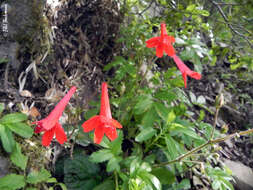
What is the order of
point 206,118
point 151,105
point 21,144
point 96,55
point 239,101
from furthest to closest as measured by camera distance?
1. point 239,101
2. point 206,118
3. point 96,55
4. point 151,105
5. point 21,144

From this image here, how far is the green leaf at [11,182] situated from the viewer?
44.3 inches

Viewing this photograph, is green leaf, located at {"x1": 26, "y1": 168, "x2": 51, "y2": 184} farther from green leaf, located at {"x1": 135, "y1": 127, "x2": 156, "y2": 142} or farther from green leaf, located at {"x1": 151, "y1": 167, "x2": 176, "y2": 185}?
green leaf, located at {"x1": 151, "y1": 167, "x2": 176, "y2": 185}

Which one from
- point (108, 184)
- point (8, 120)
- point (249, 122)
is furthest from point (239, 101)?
point (8, 120)

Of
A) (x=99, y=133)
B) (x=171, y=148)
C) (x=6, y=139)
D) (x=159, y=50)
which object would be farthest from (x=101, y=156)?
(x=159, y=50)

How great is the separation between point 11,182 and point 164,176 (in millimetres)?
1142

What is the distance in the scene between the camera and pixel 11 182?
3.80ft

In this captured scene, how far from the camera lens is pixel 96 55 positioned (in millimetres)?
2486

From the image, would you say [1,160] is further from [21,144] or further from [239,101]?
[239,101]

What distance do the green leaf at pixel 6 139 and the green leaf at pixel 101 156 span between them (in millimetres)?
514

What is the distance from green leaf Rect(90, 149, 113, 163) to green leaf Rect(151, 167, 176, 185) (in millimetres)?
509

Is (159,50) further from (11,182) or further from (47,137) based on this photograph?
(11,182)

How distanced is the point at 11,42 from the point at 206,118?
2860 millimetres

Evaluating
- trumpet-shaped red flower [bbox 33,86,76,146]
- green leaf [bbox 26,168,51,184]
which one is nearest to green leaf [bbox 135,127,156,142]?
trumpet-shaped red flower [bbox 33,86,76,146]

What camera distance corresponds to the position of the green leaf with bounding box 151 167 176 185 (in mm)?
1668
